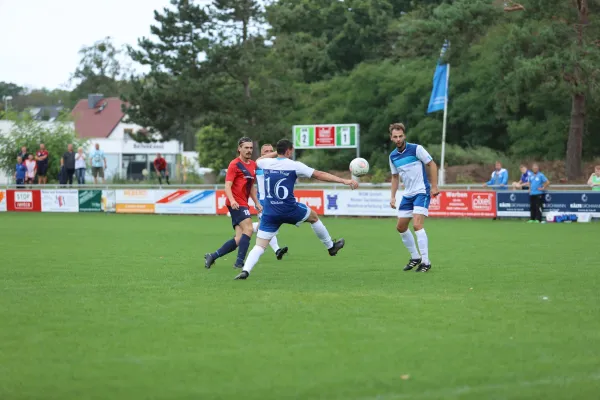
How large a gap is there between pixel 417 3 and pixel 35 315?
2286 inches

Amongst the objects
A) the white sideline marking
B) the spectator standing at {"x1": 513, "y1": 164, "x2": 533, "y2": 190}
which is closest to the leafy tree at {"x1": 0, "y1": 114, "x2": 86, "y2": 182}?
the spectator standing at {"x1": 513, "y1": 164, "x2": 533, "y2": 190}

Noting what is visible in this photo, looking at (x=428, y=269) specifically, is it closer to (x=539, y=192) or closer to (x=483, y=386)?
(x=483, y=386)

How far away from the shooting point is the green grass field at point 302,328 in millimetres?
6051

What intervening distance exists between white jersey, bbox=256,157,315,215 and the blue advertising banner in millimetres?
19127

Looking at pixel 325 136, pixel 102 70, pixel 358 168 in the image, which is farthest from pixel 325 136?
pixel 102 70

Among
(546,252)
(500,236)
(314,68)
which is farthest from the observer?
(314,68)

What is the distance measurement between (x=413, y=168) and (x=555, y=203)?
17.8 m

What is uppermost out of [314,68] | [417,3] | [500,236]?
[417,3]

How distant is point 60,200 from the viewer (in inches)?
1494

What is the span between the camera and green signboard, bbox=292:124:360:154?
3941cm

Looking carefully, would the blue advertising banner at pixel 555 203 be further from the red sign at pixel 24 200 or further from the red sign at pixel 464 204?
the red sign at pixel 24 200

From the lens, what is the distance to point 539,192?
29250mm

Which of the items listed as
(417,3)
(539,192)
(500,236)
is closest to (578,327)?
(500,236)

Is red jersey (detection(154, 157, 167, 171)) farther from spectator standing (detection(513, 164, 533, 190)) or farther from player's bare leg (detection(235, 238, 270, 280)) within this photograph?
player's bare leg (detection(235, 238, 270, 280))
